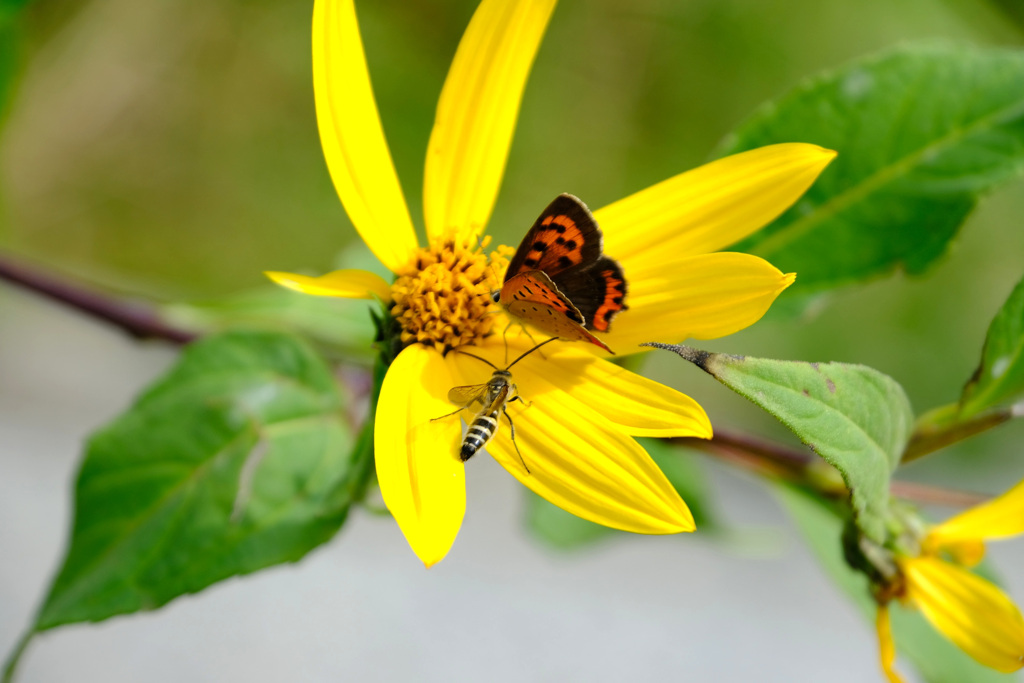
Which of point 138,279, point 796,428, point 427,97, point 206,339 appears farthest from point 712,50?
point 796,428

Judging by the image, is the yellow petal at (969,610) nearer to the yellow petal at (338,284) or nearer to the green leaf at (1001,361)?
the green leaf at (1001,361)

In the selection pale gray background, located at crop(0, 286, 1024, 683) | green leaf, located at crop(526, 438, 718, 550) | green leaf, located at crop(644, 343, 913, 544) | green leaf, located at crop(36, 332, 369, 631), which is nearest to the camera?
green leaf, located at crop(644, 343, 913, 544)

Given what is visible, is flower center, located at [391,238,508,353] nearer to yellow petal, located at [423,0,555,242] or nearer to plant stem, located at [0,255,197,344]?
yellow petal, located at [423,0,555,242]

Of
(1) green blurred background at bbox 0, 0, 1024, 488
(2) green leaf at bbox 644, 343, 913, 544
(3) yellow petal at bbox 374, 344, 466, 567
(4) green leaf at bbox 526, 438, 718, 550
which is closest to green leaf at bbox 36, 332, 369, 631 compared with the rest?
(3) yellow petal at bbox 374, 344, 466, 567

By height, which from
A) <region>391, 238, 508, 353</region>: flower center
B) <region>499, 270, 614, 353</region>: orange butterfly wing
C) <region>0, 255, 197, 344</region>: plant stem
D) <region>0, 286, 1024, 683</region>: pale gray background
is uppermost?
<region>499, 270, 614, 353</region>: orange butterfly wing

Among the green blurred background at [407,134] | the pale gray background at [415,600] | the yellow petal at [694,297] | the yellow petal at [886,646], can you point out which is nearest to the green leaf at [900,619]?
the yellow petal at [886,646]

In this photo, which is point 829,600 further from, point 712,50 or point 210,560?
point 210,560

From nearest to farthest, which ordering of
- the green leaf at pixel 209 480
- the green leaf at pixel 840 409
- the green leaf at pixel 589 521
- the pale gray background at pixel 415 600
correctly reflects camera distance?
the green leaf at pixel 840 409
the green leaf at pixel 209 480
the green leaf at pixel 589 521
the pale gray background at pixel 415 600

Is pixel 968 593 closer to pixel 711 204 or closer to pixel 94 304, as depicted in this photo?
pixel 711 204
